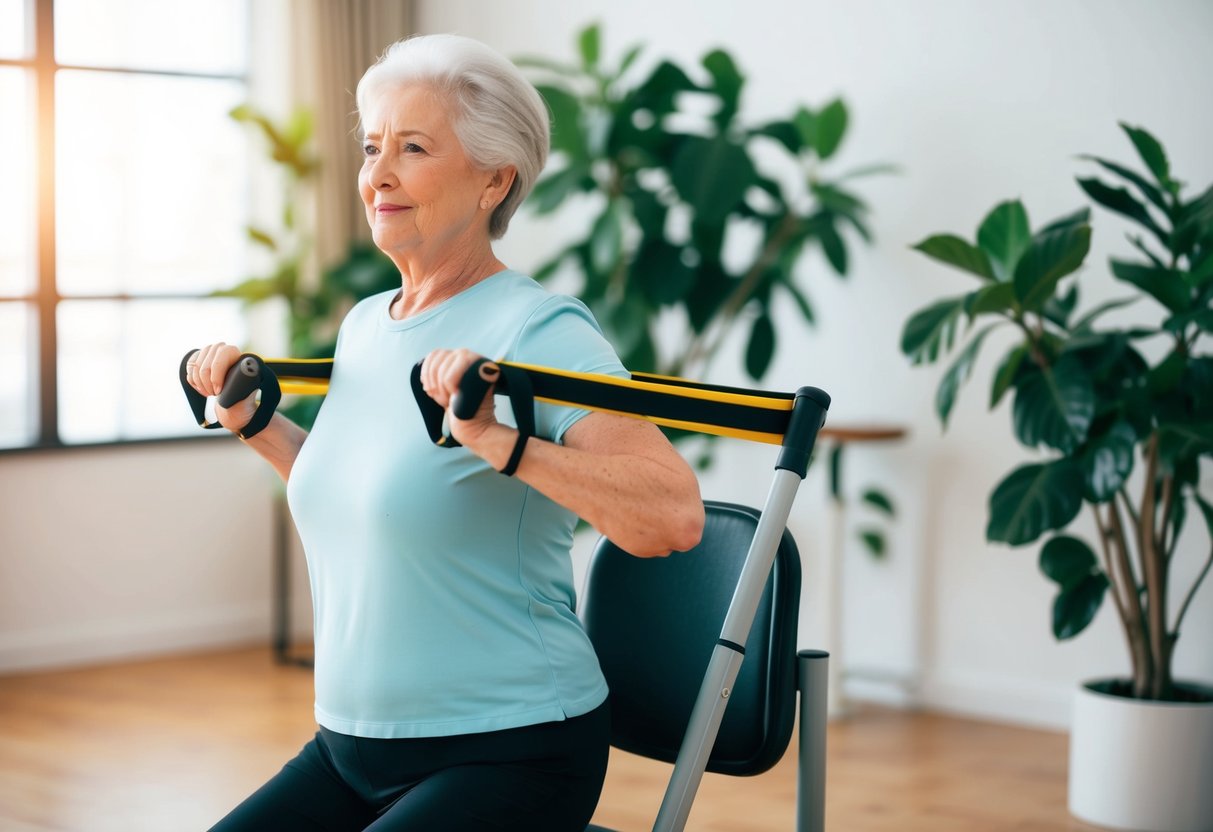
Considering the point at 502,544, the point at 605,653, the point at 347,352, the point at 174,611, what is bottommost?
the point at 174,611

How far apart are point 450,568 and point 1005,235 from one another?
2006 mm

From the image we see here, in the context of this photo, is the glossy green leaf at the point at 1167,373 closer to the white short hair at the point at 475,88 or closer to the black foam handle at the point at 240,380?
the white short hair at the point at 475,88

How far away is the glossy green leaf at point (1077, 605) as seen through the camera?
321 centimetres

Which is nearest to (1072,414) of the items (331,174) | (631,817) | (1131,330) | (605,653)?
(1131,330)

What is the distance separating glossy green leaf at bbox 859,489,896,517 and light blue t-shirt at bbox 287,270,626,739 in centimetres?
291

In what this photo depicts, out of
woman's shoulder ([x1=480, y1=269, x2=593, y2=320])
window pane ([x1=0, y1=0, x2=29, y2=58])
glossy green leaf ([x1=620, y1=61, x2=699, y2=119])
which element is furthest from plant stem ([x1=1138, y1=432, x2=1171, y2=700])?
window pane ([x1=0, y1=0, x2=29, y2=58])

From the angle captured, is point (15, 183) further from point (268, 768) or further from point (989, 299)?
point (989, 299)

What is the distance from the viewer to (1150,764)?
3.19 m

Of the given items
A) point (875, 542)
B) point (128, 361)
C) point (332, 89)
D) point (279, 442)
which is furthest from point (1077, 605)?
point (128, 361)

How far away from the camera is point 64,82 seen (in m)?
4.85

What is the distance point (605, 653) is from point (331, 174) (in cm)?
367

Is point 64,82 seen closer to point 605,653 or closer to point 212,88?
point 212,88

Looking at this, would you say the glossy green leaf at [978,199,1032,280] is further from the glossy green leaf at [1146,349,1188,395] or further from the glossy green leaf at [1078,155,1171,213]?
the glossy green leaf at [1146,349,1188,395]

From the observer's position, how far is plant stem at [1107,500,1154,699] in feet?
10.6
